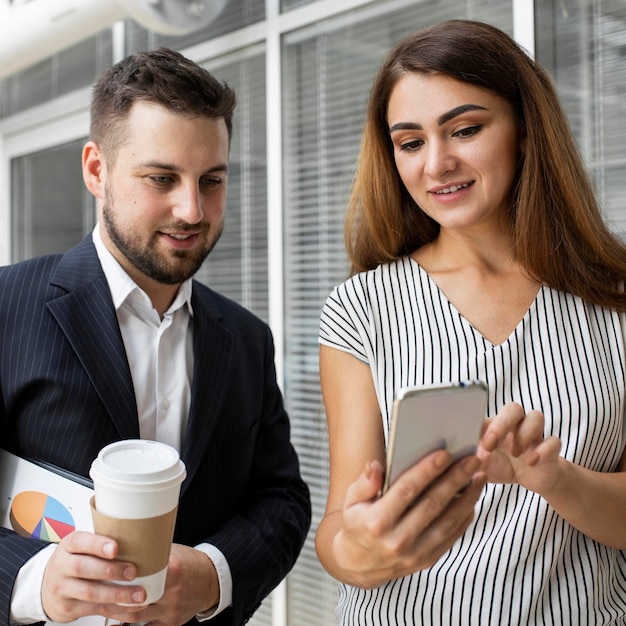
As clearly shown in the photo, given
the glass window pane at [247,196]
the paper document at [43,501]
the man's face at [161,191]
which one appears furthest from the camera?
the glass window pane at [247,196]

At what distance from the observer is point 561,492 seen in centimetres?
127

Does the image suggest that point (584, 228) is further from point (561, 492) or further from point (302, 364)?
point (302, 364)

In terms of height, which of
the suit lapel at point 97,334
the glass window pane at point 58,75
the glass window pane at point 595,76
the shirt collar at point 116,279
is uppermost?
the glass window pane at point 58,75

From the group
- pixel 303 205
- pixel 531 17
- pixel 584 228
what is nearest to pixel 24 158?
pixel 303 205

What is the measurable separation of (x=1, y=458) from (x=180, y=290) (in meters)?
0.51

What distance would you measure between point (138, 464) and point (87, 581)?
0.67 ft

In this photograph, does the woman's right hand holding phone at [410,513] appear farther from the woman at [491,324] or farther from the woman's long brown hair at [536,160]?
the woman's long brown hair at [536,160]

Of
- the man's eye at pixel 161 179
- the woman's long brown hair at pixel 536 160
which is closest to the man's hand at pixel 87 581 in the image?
the man's eye at pixel 161 179

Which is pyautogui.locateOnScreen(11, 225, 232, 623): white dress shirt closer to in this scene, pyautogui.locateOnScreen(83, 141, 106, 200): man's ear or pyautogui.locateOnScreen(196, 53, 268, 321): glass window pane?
pyautogui.locateOnScreen(83, 141, 106, 200): man's ear

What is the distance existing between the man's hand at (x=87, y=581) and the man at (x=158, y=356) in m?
0.10

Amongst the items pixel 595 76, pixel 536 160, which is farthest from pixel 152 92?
pixel 595 76

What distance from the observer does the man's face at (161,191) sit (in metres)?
1.61

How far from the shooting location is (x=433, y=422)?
1.07 metres

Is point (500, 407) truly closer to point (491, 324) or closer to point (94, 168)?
point (491, 324)
